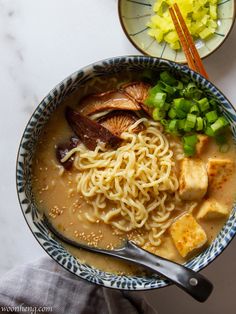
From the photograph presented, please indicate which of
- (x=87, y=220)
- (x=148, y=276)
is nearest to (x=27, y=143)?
(x=87, y=220)

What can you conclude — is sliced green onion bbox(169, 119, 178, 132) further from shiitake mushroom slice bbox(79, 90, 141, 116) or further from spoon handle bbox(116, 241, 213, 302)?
spoon handle bbox(116, 241, 213, 302)

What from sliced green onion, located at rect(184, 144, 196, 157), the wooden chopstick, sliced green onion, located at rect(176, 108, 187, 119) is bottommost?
sliced green onion, located at rect(184, 144, 196, 157)

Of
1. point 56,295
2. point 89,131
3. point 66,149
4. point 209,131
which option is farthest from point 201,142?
point 56,295

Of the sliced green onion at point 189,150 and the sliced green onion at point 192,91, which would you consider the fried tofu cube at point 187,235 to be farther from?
the sliced green onion at point 192,91

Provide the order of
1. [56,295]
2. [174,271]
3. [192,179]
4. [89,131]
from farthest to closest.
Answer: [56,295]
[89,131]
[192,179]
[174,271]

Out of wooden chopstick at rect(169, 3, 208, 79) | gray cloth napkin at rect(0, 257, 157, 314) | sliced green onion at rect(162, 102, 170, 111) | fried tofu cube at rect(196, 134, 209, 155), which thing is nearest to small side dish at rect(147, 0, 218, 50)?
wooden chopstick at rect(169, 3, 208, 79)

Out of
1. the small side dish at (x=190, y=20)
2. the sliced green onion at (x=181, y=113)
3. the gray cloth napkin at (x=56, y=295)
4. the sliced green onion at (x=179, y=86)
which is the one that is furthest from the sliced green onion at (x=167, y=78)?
the gray cloth napkin at (x=56, y=295)

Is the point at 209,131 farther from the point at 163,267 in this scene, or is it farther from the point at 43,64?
the point at 43,64
